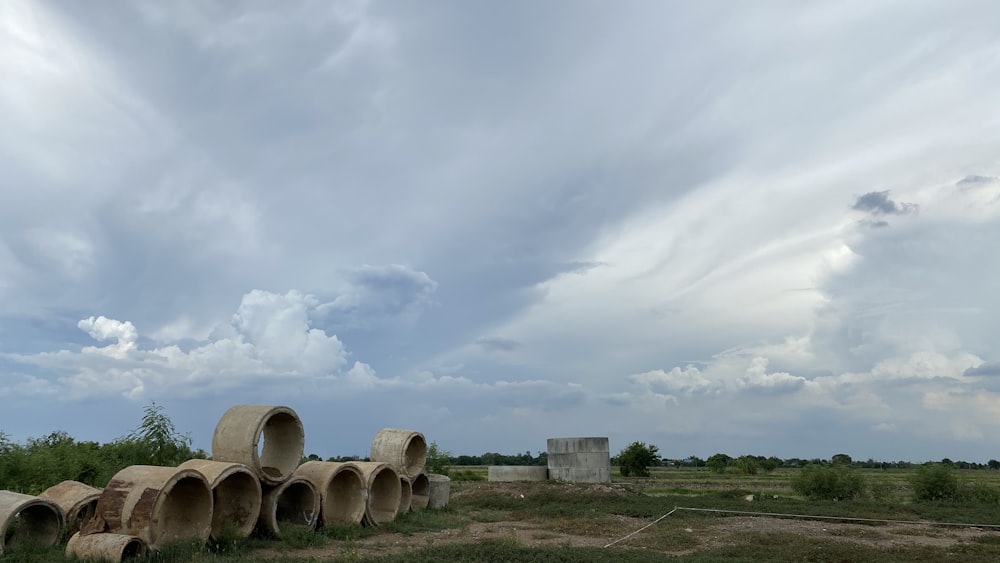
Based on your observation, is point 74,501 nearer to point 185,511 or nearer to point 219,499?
point 185,511

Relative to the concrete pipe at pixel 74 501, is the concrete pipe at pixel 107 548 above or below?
below

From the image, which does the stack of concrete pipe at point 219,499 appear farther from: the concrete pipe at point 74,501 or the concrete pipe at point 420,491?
the concrete pipe at point 420,491

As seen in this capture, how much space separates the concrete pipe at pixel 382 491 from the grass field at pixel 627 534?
38 cm

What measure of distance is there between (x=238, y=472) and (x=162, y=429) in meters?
7.03

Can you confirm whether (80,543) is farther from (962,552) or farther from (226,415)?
(962,552)

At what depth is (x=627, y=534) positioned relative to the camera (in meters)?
14.3

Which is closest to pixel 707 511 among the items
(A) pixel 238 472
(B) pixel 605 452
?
(B) pixel 605 452

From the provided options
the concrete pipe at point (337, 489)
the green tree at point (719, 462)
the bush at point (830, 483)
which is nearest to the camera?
the concrete pipe at point (337, 489)

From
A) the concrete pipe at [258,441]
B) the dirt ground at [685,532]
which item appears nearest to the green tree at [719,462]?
the dirt ground at [685,532]

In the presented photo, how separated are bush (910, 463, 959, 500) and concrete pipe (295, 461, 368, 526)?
66.2 feet

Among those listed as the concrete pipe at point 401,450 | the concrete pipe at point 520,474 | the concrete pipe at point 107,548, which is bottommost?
the concrete pipe at point 107,548

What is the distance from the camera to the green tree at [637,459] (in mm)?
40978

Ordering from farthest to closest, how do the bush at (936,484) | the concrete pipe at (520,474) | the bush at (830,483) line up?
the concrete pipe at (520,474) < the bush at (830,483) < the bush at (936,484)

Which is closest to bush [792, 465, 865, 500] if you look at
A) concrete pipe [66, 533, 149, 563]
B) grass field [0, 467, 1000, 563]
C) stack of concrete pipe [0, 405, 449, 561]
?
grass field [0, 467, 1000, 563]
